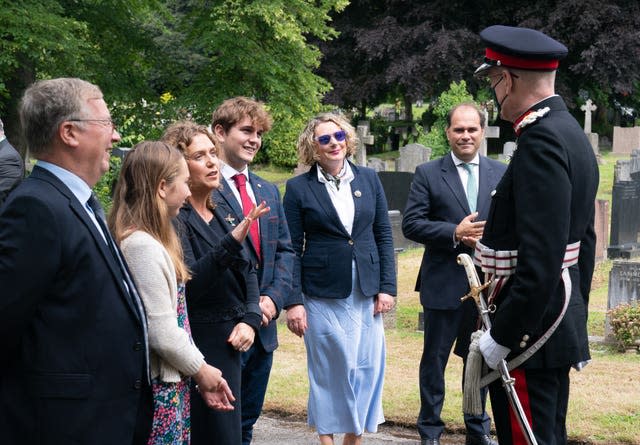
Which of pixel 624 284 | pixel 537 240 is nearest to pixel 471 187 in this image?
pixel 537 240

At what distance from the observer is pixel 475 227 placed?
20.9 feet

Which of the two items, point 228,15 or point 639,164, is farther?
point 639,164

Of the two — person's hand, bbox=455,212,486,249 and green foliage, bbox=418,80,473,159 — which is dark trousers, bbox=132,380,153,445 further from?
green foliage, bbox=418,80,473,159

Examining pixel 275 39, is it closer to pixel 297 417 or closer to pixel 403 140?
pixel 297 417

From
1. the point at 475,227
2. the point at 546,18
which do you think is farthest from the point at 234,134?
the point at 546,18

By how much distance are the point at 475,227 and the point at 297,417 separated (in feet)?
6.80

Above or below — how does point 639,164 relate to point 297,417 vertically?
above

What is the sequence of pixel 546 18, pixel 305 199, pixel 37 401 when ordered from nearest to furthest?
pixel 37 401
pixel 305 199
pixel 546 18

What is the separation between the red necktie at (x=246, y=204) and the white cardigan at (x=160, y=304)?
1.65m

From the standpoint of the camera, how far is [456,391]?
7863 millimetres

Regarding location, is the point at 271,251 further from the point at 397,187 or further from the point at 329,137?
the point at 397,187

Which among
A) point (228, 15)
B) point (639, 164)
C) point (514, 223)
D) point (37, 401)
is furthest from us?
point (639, 164)

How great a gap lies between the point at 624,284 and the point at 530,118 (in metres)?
6.86

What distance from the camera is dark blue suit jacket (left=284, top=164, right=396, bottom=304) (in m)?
6.30
